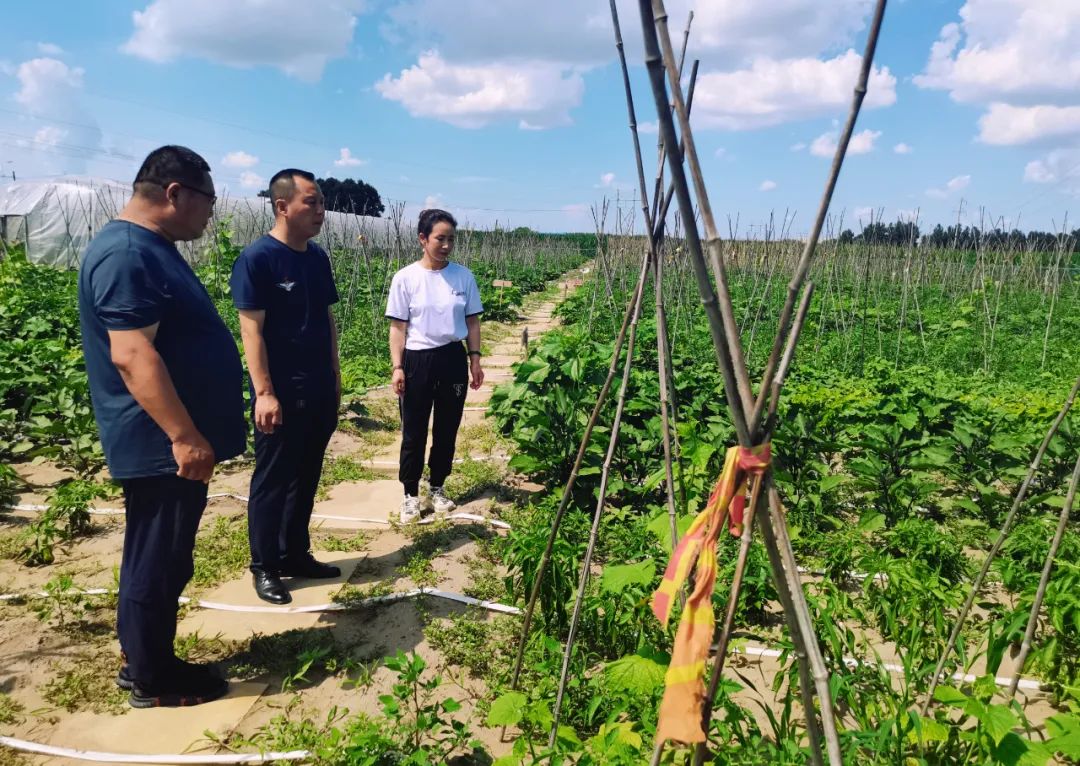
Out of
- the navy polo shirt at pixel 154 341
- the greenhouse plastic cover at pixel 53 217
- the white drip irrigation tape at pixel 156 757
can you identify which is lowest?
the white drip irrigation tape at pixel 156 757

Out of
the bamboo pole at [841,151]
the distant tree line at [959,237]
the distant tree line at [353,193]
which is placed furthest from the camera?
the distant tree line at [353,193]

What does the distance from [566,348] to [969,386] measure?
117 inches

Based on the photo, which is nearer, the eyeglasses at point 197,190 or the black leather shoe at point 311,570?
the eyeglasses at point 197,190

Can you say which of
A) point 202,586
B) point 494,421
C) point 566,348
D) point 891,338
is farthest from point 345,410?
point 891,338

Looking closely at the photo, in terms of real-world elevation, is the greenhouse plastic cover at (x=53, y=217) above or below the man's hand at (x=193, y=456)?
above

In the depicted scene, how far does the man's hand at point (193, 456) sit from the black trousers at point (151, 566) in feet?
0.37

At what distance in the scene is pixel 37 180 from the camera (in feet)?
58.7

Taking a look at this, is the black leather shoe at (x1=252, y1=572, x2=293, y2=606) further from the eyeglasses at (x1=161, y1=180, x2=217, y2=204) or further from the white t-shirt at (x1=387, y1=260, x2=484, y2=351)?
the eyeglasses at (x1=161, y1=180, x2=217, y2=204)

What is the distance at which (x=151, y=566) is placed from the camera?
7.57 ft

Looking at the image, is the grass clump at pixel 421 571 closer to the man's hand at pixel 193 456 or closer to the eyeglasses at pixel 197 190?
the man's hand at pixel 193 456

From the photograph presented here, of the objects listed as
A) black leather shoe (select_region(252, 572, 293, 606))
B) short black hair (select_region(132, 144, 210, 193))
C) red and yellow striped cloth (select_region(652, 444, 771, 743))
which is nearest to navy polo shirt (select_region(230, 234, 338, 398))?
short black hair (select_region(132, 144, 210, 193))

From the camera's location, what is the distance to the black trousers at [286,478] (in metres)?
3.04

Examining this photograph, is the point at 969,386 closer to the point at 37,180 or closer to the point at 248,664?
the point at 248,664

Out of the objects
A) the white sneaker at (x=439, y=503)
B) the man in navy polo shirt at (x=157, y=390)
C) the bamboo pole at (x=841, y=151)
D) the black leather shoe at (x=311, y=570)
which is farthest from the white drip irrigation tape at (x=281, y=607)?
the bamboo pole at (x=841, y=151)
